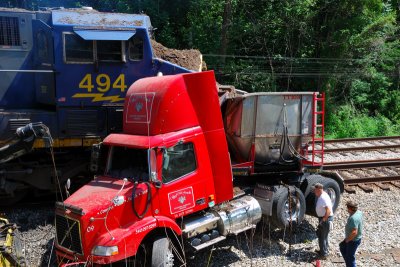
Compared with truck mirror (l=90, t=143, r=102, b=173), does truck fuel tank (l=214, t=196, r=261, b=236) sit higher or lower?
lower

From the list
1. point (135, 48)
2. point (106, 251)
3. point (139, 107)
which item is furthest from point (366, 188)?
point (106, 251)

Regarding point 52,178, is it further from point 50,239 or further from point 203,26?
point 203,26

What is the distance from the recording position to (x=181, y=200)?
7461mm

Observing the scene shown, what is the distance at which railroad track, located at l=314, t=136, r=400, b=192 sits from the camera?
11.8 meters

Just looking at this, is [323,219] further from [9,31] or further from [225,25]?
[225,25]

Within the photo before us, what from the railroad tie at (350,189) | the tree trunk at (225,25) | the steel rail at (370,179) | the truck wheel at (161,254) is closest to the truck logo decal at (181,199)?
the truck wheel at (161,254)

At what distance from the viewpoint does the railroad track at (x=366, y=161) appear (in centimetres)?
1184

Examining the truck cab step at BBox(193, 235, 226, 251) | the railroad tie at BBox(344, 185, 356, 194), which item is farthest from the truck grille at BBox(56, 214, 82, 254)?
the railroad tie at BBox(344, 185, 356, 194)

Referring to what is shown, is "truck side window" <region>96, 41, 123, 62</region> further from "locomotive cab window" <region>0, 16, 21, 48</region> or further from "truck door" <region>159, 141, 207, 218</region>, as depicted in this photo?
"truck door" <region>159, 141, 207, 218</region>

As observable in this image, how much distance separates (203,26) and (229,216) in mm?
15675

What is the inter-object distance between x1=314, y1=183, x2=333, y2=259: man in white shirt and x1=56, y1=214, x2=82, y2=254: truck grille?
4.59m

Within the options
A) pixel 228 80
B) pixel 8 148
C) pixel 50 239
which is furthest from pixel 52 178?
pixel 228 80

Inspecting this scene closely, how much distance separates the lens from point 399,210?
34.0 ft

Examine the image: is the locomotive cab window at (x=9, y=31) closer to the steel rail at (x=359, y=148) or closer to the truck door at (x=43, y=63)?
the truck door at (x=43, y=63)
